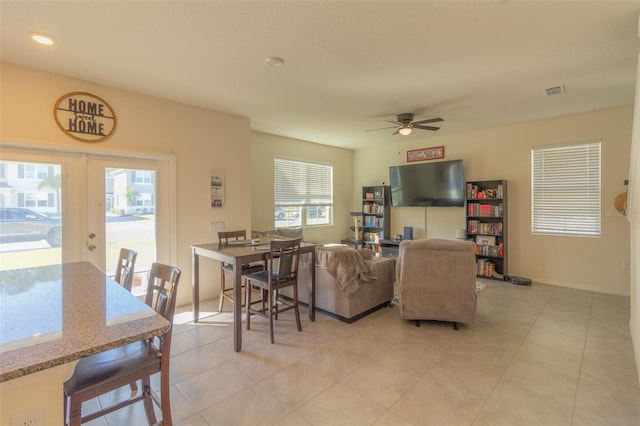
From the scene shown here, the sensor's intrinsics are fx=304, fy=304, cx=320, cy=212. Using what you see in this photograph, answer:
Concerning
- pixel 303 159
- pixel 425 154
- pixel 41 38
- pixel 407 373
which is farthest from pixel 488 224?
pixel 41 38

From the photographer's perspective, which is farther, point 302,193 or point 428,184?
point 302,193

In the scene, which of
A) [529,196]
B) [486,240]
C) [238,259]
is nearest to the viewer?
[238,259]

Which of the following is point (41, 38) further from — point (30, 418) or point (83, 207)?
point (30, 418)

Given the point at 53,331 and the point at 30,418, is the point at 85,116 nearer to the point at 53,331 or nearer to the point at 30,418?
the point at 53,331

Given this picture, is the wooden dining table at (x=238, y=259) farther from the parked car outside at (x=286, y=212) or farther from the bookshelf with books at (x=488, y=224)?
the bookshelf with books at (x=488, y=224)

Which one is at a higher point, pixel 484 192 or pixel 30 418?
pixel 484 192

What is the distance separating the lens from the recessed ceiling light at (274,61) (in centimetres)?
282

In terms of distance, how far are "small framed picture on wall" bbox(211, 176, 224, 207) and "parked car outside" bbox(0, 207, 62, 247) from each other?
172 cm

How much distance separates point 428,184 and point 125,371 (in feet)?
18.7

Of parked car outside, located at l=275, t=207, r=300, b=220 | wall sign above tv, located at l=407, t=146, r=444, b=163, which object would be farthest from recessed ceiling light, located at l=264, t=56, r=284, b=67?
wall sign above tv, located at l=407, t=146, r=444, b=163

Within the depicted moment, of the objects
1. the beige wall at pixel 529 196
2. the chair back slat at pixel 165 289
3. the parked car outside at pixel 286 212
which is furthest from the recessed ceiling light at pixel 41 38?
the beige wall at pixel 529 196

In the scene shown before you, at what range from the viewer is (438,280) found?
10.7 feet

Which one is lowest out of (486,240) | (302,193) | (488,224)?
(486,240)

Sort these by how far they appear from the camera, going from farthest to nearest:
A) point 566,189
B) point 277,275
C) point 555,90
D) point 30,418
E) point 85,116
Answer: point 566,189, point 555,90, point 85,116, point 277,275, point 30,418
